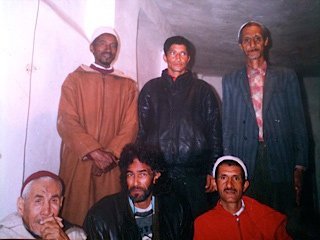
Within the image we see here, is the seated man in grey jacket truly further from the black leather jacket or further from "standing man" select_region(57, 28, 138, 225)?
the black leather jacket

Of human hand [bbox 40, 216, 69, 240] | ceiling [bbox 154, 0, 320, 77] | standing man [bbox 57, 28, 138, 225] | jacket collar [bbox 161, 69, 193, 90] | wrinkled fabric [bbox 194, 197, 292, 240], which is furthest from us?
ceiling [bbox 154, 0, 320, 77]

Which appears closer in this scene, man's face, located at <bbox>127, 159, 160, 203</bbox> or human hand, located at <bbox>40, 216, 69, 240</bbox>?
human hand, located at <bbox>40, 216, 69, 240</bbox>

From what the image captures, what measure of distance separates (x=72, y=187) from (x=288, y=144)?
4.30 feet

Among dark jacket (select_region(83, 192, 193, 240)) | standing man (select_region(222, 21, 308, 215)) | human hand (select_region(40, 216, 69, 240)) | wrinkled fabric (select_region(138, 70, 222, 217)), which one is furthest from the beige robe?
standing man (select_region(222, 21, 308, 215))

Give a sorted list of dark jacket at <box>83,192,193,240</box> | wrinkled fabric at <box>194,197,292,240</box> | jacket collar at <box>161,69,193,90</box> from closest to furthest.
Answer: dark jacket at <box>83,192,193,240</box> → wrinkled fabric at <box>194,197,292,240</box> → jacket collar at <box>161,69,193,90</box>

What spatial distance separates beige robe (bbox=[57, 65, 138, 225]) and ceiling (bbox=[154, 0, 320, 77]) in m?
1.11

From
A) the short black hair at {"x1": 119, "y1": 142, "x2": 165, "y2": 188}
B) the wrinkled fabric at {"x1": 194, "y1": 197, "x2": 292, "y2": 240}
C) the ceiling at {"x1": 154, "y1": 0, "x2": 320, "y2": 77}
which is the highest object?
the ceiling at {"x1": 154, "y1": 0, "x2": 320, "y2": 77}

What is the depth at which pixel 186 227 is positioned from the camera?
1.70m

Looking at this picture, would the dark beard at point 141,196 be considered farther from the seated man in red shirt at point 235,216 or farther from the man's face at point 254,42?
the man's face at point 254,42

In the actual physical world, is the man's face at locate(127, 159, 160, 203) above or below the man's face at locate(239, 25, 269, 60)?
below

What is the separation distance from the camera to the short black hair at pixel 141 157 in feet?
5.77

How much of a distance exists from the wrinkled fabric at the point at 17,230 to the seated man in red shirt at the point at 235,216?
0.63 m

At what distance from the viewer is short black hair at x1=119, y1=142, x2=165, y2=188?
1758 mm

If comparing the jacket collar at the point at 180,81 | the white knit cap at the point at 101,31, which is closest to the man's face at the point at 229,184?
the jacket collar at the point at 180,81
